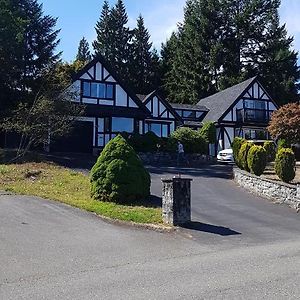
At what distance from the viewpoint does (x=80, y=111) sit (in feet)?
91.3

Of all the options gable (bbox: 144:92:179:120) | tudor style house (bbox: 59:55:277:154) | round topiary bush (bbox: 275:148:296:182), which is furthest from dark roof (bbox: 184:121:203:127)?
round topiary bush (bbox: 275:148:296:182)

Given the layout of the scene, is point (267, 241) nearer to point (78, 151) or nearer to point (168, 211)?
point (168, 211)

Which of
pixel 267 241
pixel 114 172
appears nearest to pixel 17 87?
pixel 114 172

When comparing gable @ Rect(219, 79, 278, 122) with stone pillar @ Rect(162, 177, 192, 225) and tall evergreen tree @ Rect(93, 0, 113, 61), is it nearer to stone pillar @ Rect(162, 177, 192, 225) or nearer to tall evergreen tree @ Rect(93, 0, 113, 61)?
tall evergreen tree @ Rect(93, 0, 113, 61)

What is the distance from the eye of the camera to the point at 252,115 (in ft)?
138

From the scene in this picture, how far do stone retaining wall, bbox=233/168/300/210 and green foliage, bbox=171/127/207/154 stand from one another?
11875mm

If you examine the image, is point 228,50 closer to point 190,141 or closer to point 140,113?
point 140,113

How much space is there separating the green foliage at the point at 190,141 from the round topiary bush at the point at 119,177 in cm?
Answer: 1749

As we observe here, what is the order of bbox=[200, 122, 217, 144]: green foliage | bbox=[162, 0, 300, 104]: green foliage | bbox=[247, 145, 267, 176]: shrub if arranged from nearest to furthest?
bbox=[247, 145, 267, 176]: shrub, bbox=[200, 122, 217, 144]: green foliage, bbox=[162, 0, 300, 104]: green foliage

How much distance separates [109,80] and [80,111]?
8096 millimetres

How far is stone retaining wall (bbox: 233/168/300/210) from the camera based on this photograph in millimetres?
15555

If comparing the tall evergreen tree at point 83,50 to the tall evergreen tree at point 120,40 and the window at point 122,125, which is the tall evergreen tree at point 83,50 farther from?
the window at point 122,125

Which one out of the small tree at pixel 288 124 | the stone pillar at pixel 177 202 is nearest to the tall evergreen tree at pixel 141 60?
the small tree at pixel 288 124

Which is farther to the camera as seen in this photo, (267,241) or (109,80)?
(109,80)
